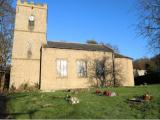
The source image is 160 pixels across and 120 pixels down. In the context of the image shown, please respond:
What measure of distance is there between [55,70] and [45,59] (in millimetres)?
2226

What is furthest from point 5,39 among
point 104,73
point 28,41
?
point 104,73

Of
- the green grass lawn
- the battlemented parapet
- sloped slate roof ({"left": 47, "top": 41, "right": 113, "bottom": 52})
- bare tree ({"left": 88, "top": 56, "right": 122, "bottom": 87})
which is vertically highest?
the battlemented parapet

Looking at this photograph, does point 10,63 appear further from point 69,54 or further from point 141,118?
point 141,118

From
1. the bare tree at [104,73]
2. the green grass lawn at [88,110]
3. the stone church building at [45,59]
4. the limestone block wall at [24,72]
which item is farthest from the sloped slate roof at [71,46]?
the green grass lawn at [88,110]

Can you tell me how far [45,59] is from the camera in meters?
32.0

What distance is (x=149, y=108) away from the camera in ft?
41.8

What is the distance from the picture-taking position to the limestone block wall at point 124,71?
3531cm

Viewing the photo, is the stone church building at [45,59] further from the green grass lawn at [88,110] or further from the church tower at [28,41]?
the green grass lawn at [88,110]

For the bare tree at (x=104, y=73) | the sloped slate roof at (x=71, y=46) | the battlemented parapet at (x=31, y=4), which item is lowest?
the bare tree at (x=104, y=73)

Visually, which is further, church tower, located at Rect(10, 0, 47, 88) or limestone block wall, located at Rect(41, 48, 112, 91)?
church tower, located at Rect(10, 0, 47, 88)

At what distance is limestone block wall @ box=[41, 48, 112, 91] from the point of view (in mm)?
31375

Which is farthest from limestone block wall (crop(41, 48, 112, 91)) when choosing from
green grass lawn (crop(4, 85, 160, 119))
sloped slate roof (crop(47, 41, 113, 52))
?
green grass lawn (crop(4, 85, 160, 119))

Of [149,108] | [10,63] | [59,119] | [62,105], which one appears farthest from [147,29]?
[10,63]

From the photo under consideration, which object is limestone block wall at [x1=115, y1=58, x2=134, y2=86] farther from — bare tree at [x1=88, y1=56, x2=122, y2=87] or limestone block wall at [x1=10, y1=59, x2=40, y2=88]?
limestone block wall at [x1=10, y1=59, x2=40, y2=88]
